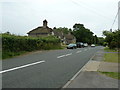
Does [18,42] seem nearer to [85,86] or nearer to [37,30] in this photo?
[85,86]

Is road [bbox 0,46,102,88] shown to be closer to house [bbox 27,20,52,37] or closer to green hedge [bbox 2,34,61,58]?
green hedge [bbox 2,34,61,58]

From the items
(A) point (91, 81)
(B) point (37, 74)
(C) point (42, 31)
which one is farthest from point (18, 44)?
(C) point (42, 31)

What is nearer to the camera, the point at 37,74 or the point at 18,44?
the point at 37,74

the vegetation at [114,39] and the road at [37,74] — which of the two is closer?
the road at [37,74]

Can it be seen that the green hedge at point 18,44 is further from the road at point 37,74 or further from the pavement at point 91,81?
the pavement at point 91,81

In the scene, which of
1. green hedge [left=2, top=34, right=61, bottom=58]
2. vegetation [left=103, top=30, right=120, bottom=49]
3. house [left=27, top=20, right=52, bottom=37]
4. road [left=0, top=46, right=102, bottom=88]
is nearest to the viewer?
road [left=0, top=46, right=102, bottom=88]

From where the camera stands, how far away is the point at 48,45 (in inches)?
1442

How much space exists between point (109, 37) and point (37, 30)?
133 ft

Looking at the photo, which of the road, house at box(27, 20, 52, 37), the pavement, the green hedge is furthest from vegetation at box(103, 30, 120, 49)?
house at box(27, 20, 52, 37)

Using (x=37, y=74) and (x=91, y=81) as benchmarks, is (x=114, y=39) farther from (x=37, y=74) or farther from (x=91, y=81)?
(x=91, y=81)

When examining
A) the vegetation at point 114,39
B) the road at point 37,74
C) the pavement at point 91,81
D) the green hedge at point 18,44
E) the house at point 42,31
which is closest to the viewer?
the pavement at point 91,81

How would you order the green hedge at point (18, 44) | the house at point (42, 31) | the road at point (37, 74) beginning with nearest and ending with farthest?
1. the road at point (37, 74)
2. the green hedge at point (18, 44)
3. the house at point (42, 31)

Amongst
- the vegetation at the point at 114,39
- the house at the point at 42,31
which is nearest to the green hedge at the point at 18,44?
the vegetation at the point at 114,39

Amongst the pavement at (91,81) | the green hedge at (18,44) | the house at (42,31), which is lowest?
the pavement at (91,81)
